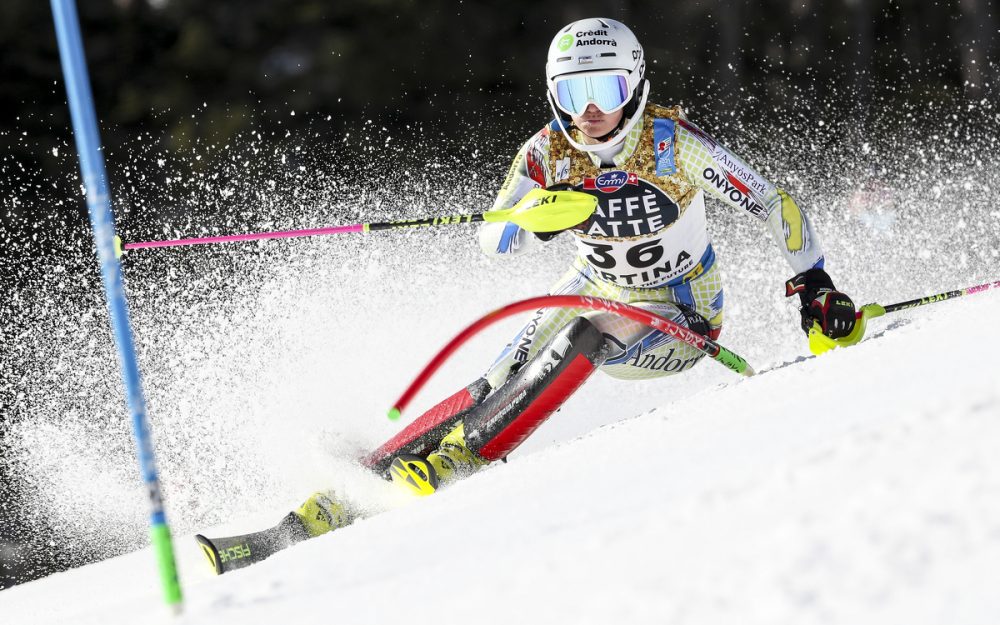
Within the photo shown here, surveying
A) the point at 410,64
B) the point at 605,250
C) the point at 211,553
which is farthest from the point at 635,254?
the point at 410,64

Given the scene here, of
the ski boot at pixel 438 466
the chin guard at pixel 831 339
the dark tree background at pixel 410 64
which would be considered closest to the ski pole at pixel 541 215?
the ski boot at pixel 438 466

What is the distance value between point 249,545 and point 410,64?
54.0 ft

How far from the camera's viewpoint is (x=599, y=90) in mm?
3246

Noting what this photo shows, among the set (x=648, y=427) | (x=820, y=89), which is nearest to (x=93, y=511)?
(x=648, y=427)

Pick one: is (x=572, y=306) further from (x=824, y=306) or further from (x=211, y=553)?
(x=211, y=553)

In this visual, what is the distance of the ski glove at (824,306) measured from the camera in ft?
10.3

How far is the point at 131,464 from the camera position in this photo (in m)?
5.84

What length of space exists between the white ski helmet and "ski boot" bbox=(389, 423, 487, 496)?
1.05m

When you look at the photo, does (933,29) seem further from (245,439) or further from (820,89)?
(245,439)

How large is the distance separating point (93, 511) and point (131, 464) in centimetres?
61

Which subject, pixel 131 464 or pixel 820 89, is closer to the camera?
pixel 131 464

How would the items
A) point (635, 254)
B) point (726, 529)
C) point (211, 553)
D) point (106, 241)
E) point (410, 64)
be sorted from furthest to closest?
point (410, 64) < point (635, 254) < point (211, 553) < point (106, 241) < point (726, 529)

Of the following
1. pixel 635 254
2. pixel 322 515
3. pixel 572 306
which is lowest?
pixel 322 515

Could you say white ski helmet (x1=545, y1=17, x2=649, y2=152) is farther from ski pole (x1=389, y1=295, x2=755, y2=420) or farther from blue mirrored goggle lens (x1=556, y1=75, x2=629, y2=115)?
ski pole (x1=389, y1=295, x2=755, y2=420)
